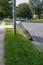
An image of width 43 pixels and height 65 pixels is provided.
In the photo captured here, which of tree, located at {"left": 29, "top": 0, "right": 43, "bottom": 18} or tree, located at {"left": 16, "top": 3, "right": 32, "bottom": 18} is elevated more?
tree, located at {"left": 29, "top": 0, "right": 43, "bottom": 18}

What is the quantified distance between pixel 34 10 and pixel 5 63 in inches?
4071

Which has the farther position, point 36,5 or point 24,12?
point 24,12

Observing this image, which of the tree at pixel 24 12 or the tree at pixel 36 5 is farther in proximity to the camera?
the tree at pixel 24 12

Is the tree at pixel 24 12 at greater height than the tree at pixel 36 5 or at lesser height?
lesser

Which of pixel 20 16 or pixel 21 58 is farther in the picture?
pixel 20 16

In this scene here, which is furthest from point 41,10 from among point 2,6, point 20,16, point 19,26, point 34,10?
point 19,26

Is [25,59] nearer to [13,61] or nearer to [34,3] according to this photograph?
[13,61]

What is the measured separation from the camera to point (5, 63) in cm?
743

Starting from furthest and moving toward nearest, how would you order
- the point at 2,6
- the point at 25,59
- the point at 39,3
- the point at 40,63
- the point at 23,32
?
the point at 39,3, the point at 2,6, the point at 23,32, the point at 25,59, the point at 40,63

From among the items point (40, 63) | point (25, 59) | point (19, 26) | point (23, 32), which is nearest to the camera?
point (40, 63)

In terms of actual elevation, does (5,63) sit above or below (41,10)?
above

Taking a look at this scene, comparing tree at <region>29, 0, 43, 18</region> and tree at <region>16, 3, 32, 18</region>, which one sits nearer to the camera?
tree at <region>29, 0, 43, 18</region>

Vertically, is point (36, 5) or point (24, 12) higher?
point (36, 5)

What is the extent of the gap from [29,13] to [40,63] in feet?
354
